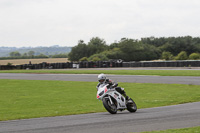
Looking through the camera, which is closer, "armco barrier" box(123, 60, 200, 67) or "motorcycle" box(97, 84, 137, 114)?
"motorcycle" box(97, 84, 137, 114)

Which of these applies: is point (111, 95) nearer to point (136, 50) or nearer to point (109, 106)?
point (109, 106)

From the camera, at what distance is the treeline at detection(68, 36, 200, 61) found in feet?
313

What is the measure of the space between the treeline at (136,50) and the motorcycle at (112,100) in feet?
239

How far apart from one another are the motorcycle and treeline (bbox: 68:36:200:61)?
72707 mm

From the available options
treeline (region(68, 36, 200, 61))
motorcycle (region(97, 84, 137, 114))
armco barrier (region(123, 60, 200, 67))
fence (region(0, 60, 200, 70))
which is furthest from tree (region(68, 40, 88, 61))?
Result: motorcycle (region(97, 84, 137, 114))

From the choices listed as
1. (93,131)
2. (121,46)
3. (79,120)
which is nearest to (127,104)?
(79,120)

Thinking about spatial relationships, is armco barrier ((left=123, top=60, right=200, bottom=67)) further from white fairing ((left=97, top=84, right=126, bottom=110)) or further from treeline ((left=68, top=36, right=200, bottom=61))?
white fairing ((left=97, top=84, right=126, bottom=110))

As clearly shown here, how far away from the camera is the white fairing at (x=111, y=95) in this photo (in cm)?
1249

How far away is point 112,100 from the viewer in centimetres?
1270

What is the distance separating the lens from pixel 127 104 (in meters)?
12.9

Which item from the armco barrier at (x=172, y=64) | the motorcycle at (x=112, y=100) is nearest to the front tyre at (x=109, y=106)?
the motorcycle at (x=112, y=100)

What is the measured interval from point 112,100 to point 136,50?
92.4 meters

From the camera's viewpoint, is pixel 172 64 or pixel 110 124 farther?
pixel 172 64

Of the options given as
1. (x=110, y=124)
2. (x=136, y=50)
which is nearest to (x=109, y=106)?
(x=110, y=124)
